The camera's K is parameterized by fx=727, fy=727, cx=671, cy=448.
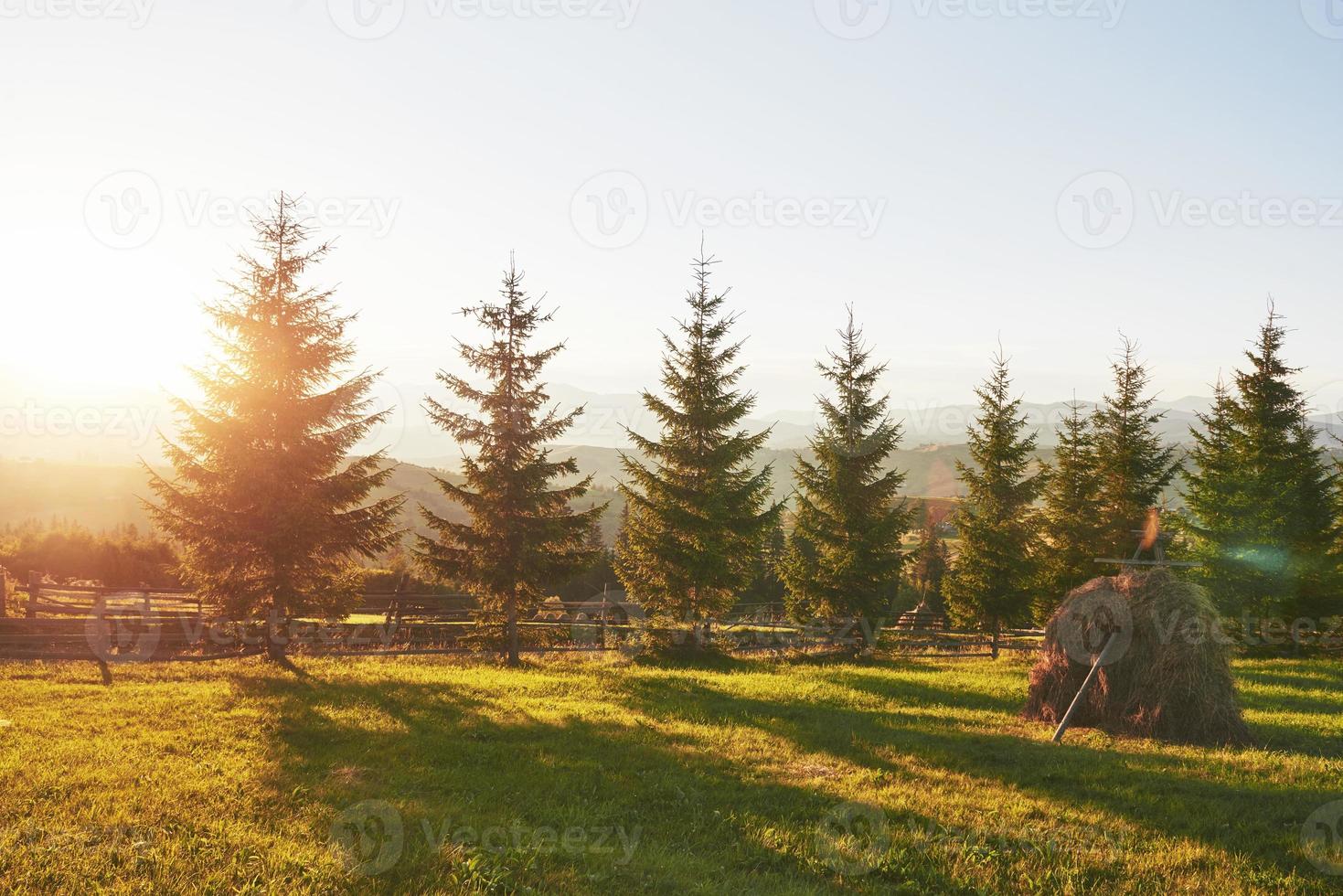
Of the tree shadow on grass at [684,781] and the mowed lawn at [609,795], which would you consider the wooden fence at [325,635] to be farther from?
the tree shadow on grass at [684,781]

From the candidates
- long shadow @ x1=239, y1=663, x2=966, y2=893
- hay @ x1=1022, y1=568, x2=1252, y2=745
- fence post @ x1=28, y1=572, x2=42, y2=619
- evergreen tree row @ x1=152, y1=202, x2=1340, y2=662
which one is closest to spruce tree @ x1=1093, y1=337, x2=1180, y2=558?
evergreen tree row @ x1=152, y1=202, x2=1340, y2=662

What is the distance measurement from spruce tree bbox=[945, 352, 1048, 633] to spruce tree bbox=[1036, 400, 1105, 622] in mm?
1127

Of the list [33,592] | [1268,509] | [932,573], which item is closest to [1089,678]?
[1268,509]

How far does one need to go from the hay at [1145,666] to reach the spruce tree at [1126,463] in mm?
18693

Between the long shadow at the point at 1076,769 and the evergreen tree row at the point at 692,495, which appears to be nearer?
the long shadow at the point at 1076,769

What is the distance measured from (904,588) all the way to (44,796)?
66468 mm

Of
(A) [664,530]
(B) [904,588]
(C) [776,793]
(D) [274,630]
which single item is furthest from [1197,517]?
(B) [904,588]

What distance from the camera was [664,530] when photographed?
24.1m

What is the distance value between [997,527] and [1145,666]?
53.9 ft

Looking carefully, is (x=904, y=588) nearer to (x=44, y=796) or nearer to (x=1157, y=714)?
(x=1157, y=714)

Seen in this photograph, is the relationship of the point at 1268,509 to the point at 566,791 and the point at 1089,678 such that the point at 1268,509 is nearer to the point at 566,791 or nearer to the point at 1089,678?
the point at 1089,678

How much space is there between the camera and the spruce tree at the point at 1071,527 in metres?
30.7

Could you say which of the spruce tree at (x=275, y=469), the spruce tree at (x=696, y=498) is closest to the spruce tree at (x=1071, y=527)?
the spruce tree at (x=696, y=498)

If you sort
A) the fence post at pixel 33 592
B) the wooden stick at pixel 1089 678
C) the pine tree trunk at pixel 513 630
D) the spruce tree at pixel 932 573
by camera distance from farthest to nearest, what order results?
the spruce tree at pixel 932 573 → the pine tree trunk at pixel 513 630 → the fence post at pixel 33 592 → the wooden stick at pixel 1089 678
